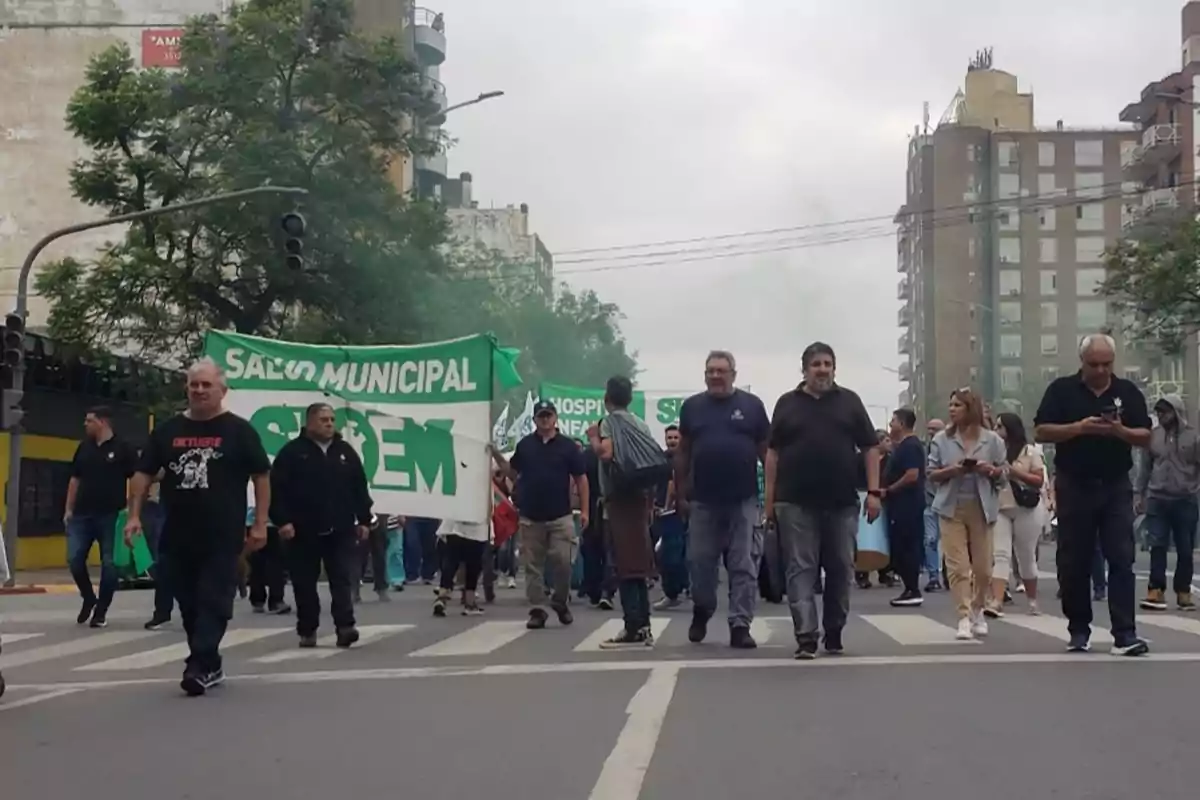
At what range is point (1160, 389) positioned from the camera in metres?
78.2

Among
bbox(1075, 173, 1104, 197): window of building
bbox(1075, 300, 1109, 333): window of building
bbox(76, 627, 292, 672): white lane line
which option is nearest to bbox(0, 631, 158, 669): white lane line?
bbox(76, 627, 292, 672): white lane line

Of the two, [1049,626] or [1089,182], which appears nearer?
[1049,626]

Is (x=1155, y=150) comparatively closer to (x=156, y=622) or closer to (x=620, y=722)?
(x=156, y=622)

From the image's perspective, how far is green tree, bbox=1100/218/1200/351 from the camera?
139 ft

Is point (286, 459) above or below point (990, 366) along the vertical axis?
below

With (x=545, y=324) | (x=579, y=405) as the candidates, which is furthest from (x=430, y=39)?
(x=579, y=405)

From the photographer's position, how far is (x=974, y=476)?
12.9 m

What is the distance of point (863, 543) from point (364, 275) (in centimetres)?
1979

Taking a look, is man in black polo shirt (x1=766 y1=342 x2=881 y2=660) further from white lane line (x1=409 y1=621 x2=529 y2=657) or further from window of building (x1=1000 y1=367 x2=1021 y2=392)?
window of building (x1=1000 y1=367 x2=1021 y2=392)

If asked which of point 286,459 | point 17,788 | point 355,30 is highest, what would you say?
point 355,30

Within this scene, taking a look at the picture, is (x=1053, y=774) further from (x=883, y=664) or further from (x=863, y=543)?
(x=863, y=543)

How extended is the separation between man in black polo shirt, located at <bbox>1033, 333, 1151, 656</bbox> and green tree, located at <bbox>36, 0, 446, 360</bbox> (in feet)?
85.5

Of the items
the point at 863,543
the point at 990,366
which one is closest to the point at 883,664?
the point at 863,543

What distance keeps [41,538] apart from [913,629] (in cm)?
2778
